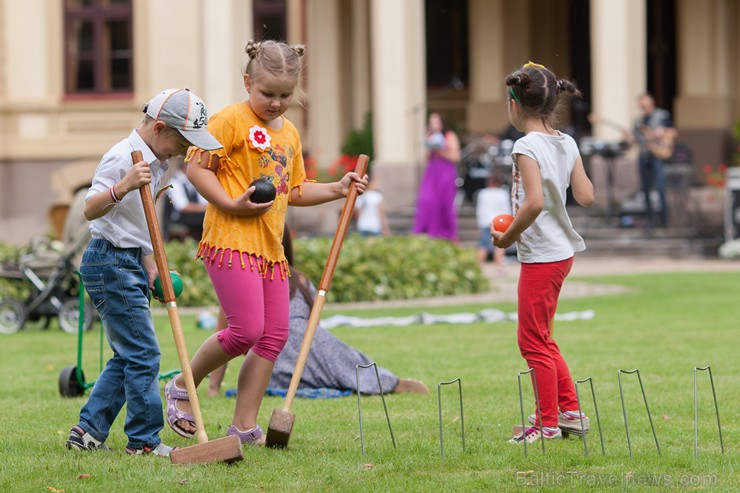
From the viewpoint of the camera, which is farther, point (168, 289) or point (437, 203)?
point (437, 203)

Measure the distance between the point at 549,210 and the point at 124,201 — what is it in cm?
182

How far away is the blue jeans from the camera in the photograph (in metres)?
5.68

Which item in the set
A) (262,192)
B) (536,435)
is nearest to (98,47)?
(262,192)

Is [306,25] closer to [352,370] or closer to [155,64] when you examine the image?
[155,64]

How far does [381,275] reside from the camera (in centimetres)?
1477

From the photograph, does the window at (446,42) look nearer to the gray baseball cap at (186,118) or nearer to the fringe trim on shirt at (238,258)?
the fringe trim on shirt at (238,258)

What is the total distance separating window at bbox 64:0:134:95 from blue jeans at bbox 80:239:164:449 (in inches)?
750

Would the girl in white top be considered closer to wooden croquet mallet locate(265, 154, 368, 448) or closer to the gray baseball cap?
wooden croquet mallet locate(265, 154, 368, 448)

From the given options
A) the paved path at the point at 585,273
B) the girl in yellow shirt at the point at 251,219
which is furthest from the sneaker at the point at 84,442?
the paved path at the point at 585,273

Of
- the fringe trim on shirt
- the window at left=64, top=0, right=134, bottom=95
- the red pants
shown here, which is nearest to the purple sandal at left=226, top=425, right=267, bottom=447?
the fringe trim on shirt

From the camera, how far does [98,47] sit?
24.4 m

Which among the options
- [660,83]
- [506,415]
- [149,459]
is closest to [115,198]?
[149,459]

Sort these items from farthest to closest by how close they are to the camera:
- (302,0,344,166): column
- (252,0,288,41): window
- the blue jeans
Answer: (302,0,344,166): column < (252,0,288,41): window < the blue jeans

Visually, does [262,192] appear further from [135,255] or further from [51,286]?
[51,286]
